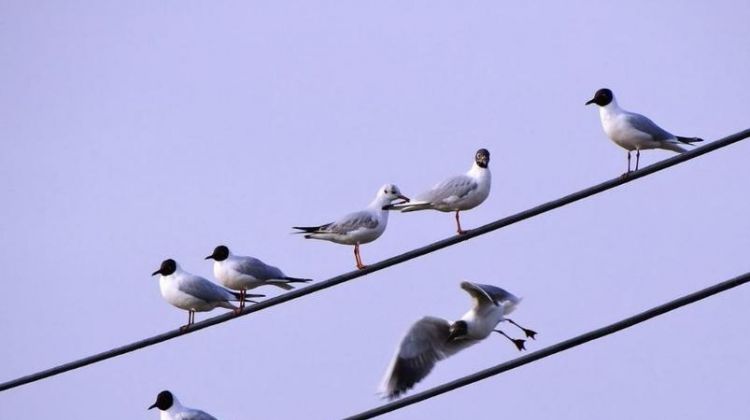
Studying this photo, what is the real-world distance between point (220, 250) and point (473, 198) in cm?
250

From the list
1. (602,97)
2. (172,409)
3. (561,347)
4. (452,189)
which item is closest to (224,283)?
(172,409)

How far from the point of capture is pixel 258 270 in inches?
676

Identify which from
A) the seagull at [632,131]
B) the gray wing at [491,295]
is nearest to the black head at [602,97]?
the seagull at [632,131]

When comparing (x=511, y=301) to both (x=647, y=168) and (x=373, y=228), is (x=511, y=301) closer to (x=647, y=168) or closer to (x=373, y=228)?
(x=373, y=228)

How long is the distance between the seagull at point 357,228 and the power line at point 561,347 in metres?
4.33

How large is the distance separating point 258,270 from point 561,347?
556 cm

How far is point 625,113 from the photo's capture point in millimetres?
16609

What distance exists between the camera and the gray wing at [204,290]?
17.2 meters

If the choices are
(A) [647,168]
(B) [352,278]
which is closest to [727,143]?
(A) [647,168]

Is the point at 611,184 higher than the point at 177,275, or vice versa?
the point at 611,184

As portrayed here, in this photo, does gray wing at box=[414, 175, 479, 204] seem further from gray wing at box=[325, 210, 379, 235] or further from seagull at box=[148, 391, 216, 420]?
seagull at box=[148, 391, 216, 420]

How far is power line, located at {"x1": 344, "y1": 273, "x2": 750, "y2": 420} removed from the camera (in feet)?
38.9

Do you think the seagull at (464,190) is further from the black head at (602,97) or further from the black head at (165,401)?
the black head at (165,401)

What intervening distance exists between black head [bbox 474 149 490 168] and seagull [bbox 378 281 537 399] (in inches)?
41.4
